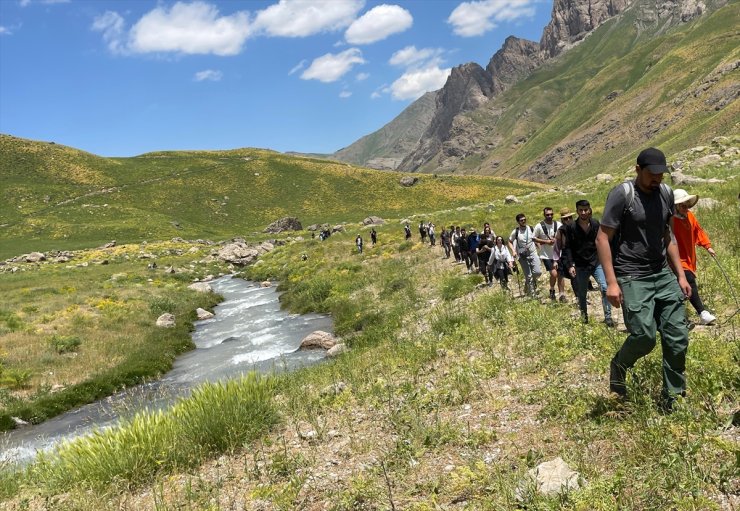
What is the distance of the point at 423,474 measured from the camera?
5.44 metres

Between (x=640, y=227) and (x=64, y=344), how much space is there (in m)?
22.2

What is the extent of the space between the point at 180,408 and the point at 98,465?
148cm

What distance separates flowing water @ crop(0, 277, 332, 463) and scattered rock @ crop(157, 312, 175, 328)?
51.8 inches

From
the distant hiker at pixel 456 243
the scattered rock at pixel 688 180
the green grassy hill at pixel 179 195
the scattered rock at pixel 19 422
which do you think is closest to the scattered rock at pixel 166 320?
the scattered rock at pixel 19 422

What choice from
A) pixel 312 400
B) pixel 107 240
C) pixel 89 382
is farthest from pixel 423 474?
pixel 107 240

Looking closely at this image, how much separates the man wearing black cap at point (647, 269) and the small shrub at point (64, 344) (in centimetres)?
2170

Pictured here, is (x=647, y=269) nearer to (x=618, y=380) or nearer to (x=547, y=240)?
(x=618, y=380)

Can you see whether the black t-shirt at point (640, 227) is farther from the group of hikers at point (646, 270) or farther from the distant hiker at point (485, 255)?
the distant hiker at point (485, 255)

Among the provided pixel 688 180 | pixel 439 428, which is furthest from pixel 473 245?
pixel 439 428

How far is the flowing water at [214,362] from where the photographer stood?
40.9 feet

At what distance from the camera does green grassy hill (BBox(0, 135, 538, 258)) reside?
77.5 m

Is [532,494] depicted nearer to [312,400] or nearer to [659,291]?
[659,291]

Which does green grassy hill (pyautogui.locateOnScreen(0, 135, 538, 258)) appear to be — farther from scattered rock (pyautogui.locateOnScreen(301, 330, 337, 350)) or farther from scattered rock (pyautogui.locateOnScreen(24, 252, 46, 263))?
scattered rock (pyautogui.locateOnScreen(301, 330, 337, 350))

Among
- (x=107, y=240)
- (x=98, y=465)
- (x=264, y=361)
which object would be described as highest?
(x=107, y=240)
